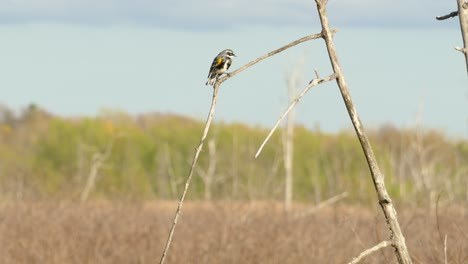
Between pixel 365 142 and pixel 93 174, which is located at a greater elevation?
pixel 93 174

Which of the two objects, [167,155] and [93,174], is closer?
[93,174]

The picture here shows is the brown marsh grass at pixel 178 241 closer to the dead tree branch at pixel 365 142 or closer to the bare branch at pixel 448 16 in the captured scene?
the bare branch at pixel 448 16

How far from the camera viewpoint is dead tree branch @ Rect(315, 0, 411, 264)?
231cm

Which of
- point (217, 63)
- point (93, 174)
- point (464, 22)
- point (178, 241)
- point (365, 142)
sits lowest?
point (178, 241)

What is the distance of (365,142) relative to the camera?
7.59ft

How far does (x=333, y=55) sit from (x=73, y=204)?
12.3 m

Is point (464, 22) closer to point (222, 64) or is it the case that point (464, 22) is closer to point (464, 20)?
point (464, 20)

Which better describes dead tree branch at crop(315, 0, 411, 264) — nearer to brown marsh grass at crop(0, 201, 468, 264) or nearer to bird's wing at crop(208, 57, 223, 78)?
bird's wing at crop(208, 57, 223, 78)

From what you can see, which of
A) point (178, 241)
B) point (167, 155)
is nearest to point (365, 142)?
point (178, 241)

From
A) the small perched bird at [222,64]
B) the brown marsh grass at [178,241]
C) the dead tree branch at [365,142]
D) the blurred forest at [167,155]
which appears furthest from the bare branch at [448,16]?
the blurred forest at [167,155]

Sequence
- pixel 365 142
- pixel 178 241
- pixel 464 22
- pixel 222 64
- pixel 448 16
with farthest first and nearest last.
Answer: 1. pixel 178 241
2. pixel 222 64
3. pixel 448 16
4. pixel 464 22
5. pixel 365 142

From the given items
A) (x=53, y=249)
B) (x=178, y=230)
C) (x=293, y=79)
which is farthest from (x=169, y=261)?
(x=293, y=79)

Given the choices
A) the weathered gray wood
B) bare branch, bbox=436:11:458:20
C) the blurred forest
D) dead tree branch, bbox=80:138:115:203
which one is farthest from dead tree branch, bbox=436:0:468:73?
the blurred forest

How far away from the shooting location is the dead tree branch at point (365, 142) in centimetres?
231
